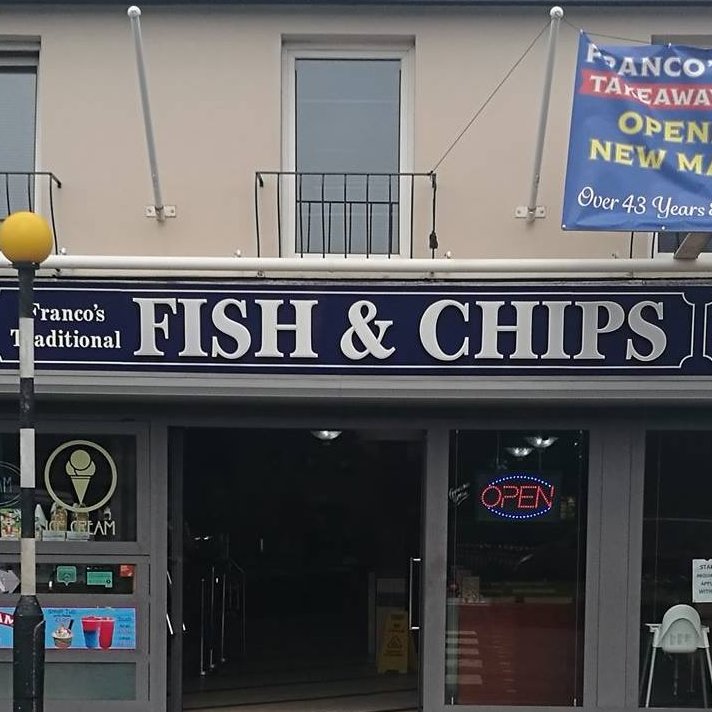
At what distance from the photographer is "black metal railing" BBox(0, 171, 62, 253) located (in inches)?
248

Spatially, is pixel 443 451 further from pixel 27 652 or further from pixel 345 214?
pixel 27 652

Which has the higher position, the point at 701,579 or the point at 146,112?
the point at 146,112

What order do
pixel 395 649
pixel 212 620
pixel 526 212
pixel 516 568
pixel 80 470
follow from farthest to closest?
pixel 212 620 → pixel 395 649 → pixel 516 568 → pixel 80 470 → pixel 526 212

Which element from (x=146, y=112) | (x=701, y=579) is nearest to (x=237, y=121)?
(x=146, y=112)

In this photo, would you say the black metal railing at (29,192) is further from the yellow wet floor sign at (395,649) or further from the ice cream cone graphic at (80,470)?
the yellow wet floor sign at (395,649)

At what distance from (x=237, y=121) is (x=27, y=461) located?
292 cm

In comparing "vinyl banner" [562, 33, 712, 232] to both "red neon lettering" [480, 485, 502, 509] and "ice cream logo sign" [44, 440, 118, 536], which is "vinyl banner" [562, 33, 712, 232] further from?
"ice cream logo sign" [44, 440, 118, 536]

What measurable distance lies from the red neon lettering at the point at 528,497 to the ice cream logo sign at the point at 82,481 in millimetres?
3170

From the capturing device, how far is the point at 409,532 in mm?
10273

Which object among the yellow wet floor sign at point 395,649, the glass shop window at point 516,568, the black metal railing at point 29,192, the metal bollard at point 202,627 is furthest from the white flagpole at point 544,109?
the metal bollard at point 202,627

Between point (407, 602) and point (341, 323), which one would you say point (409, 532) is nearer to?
point (407, 602)

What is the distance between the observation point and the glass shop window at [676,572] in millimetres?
6578

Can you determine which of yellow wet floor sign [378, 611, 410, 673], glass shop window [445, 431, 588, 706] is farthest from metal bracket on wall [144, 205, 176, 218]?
yellow wet floor sign [378, 611, 410, 673]

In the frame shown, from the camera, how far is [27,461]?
480 centimetres
